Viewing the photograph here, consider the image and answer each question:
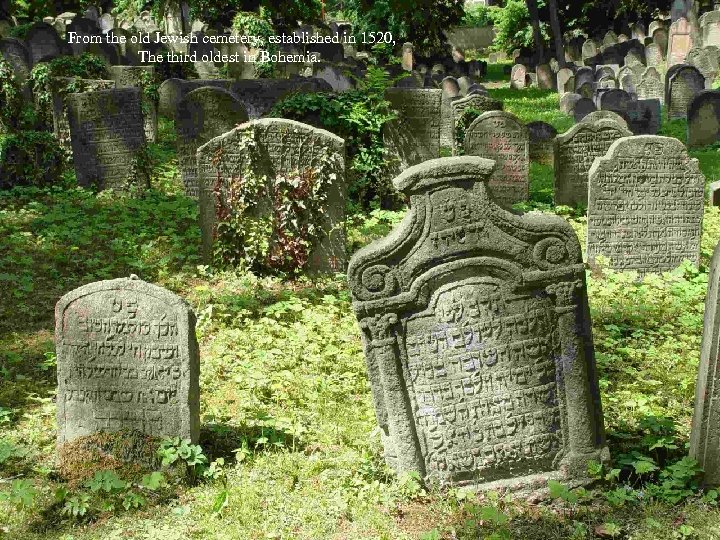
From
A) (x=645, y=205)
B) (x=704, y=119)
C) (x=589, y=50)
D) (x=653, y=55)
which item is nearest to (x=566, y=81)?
(x=653, y=55)

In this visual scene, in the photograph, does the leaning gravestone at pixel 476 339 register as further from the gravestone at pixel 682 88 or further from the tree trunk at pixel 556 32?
the tree trunk at pixel 556 32

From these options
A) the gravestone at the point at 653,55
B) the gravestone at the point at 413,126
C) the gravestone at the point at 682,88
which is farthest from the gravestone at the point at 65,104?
A: the gravestone at the point at 653,55

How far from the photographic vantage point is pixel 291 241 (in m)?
9.20

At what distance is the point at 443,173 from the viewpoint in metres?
4.76

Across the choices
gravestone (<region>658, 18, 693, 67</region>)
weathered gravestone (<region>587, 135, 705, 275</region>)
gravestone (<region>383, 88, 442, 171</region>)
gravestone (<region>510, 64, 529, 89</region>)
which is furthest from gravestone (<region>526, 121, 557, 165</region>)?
gravestone (<region>510, 64, 529, 89</region>)

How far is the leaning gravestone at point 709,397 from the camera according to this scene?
468 centimetres

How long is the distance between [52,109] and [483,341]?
1147 centimetres

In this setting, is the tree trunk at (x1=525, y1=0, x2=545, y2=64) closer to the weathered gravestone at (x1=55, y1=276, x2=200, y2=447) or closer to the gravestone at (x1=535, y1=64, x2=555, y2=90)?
the gravestone at (x1=535, y1=64, x2=555, y2=90)

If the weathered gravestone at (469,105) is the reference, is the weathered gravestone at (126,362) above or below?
below

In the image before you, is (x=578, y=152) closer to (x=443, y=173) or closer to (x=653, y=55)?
(x=443, y=173)

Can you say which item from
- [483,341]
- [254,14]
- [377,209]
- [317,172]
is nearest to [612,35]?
[254,14]

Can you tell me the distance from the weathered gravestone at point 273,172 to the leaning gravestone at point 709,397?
4.93 metres

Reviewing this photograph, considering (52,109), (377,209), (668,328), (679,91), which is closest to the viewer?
(668,328)

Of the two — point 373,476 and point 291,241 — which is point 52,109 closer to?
point 291,241
